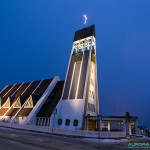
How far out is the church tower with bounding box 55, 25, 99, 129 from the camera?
29812 millimetres

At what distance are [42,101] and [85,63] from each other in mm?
14888

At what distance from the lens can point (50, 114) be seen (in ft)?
102

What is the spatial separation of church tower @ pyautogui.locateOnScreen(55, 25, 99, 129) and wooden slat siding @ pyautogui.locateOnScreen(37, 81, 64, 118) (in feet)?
6.00

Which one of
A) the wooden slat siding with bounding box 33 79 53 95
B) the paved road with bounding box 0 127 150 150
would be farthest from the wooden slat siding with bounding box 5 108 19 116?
the paved road with bounding box 0 127 150 150

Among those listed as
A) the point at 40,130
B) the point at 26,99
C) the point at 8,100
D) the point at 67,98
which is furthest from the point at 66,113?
the point at 8,100

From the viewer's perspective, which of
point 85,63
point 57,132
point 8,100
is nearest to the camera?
point 57,132

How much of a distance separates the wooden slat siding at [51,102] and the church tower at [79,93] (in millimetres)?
1830

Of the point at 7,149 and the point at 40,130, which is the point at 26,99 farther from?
the point at 7,149

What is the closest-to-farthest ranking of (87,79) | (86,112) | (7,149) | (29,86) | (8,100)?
(7,149) → (86,112) → (87,79) → (8,100) → (29,86)

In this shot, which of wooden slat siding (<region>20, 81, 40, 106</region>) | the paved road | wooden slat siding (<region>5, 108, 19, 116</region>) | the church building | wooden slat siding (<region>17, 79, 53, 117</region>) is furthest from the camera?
wooden slat siding (<region>20, 81, 40, 106</region>)

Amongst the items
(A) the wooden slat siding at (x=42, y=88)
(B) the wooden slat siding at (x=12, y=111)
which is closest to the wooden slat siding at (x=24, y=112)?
(B) the wooden slat siding at (x=12, y=111)

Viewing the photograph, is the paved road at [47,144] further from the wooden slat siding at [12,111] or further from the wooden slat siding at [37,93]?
the wooden slat siding at [12,111]

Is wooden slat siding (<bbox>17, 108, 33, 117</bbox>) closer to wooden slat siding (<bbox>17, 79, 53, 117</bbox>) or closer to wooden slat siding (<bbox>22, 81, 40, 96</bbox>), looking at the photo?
wooden slat siding (<bbox>17, 79, 53, 117</bbox>)

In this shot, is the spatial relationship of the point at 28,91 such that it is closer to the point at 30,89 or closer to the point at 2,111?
the point at 30,89
